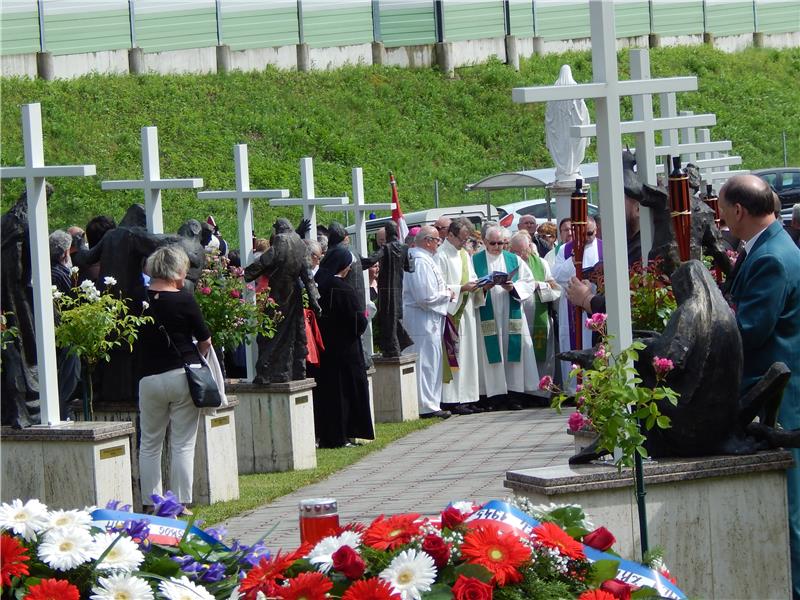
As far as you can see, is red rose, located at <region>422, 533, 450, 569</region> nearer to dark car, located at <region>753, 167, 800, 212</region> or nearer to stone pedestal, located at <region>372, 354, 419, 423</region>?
stone pedestal, located at <region>372, 354, 419, 423</region>

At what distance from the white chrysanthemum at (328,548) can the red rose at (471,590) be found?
1.10ft

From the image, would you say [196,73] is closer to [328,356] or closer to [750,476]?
[328,356]

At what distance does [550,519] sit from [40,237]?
664cm

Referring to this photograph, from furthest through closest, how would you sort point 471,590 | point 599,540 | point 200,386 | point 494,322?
point 494,322 < point 200,386 < point 599,540 < point 471,590

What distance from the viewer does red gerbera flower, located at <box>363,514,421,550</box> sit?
3.32m

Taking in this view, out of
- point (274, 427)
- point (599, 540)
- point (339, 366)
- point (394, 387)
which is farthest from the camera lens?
point (394, 387)

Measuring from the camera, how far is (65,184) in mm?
27016

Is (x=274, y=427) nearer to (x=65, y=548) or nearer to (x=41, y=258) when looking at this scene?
(x=41, y=258)

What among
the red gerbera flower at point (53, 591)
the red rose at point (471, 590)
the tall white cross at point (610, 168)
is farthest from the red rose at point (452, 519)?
the tall white cross at point (610, 168)

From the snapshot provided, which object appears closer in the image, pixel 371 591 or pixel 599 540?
pixel 371 591

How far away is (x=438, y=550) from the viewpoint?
3.21 m

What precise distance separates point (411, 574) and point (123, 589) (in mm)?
696

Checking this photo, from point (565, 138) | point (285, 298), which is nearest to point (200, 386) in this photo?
point (285, 298)

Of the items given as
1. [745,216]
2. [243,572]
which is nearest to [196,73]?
[745,216]
